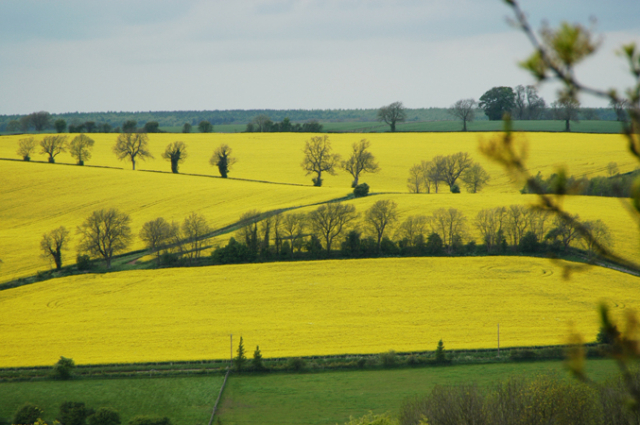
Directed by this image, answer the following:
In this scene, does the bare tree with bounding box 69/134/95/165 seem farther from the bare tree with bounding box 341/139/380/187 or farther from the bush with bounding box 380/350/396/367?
the bush with bounding box 380/350/396/367

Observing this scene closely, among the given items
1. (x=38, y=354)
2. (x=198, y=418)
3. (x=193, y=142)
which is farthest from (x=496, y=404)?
(x=193, y=142)

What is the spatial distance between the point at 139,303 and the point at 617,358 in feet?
134

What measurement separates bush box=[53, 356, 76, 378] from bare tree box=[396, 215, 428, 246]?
96.3ft

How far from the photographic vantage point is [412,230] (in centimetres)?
5050

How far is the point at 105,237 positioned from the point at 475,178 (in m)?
44.6

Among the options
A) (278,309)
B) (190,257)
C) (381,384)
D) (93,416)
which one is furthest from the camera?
(190,257)

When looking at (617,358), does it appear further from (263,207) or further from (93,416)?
(263,207)

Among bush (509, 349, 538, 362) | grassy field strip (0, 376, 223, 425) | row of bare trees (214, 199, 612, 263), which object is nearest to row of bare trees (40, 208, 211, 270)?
row of bare trees (214, 199, 612, 263)

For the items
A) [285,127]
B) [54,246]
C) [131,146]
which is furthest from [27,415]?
[285,127]

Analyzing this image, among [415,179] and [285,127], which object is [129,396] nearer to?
[415,179]

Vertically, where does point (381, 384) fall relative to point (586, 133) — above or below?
below

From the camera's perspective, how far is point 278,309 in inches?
1561

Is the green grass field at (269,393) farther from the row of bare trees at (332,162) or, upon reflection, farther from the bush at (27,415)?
the row of bare trees at (332,162)

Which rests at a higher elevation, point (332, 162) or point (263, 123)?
point (263, 123)
